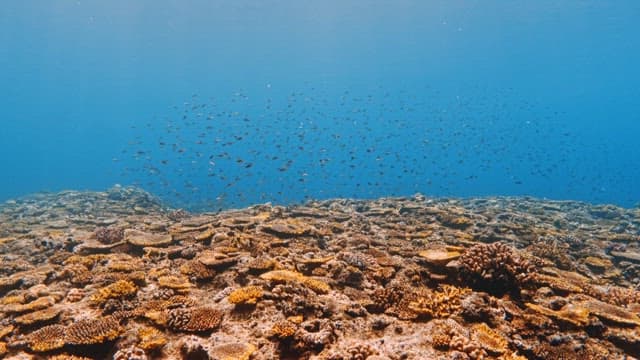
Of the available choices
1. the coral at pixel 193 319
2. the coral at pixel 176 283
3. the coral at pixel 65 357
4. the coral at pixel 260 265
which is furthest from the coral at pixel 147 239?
the coral at pixel 65 357

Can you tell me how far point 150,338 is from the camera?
714cm

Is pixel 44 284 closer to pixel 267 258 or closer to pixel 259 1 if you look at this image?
pixel 267 258

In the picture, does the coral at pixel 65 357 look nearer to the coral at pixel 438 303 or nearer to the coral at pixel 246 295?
the coral at pixel 246 295

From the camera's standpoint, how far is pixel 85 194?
3588cm

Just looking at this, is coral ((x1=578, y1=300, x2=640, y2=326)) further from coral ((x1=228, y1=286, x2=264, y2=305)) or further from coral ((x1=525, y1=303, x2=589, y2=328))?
coral ((x1=228, y1=286, x2=264, y2=305))

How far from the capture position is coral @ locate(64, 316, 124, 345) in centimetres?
703

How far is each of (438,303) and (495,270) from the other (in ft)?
7.01

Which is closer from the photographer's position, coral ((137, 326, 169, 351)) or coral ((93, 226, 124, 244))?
coral ((137, 326, 169, 351))

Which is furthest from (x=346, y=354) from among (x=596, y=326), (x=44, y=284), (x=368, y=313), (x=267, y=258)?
(x=44, y=284)

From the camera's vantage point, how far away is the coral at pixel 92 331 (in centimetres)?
703

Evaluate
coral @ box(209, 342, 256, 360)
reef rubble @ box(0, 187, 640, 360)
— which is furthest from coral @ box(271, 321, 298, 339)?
coral @ box(209, 342, 256, 360)

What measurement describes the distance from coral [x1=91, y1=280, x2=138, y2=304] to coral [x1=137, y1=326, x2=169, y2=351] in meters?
1.77

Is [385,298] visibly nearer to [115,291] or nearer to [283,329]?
[283,329]

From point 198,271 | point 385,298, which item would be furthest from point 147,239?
point 385,298
